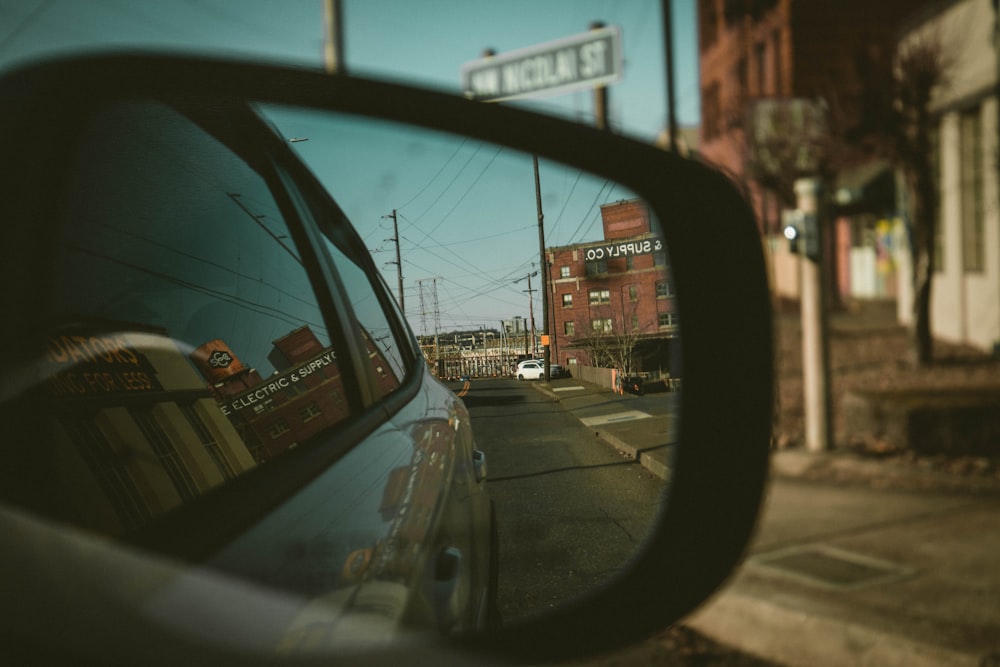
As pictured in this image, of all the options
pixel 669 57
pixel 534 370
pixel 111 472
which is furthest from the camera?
pixel 669 57

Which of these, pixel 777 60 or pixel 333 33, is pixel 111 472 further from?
pixel 777 60

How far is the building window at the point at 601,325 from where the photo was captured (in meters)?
1.40

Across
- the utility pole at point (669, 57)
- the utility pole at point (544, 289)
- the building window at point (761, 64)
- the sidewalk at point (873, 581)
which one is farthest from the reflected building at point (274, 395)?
the building window at point (761, 64)

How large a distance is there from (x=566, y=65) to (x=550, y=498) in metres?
11.4

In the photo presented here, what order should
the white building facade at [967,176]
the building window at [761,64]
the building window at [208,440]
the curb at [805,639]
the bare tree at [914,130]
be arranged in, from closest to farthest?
the building window at [208,440]
the curb at [805,639]
the bare tree at [914,130]
the white building facade at [967,176]
the building window at [761,64]

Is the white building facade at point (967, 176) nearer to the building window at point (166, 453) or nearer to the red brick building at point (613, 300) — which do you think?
the red brick building at point (613, 300)

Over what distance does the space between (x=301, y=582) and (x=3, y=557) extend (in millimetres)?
293

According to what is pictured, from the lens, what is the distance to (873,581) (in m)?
4.53

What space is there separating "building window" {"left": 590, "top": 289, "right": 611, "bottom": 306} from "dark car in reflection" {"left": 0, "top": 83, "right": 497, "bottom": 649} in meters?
0.27

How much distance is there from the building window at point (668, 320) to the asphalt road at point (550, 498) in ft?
0.79

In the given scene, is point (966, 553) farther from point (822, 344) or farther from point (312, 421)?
point (312, 421)

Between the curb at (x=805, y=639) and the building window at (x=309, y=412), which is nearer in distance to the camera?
the building window at (x=309, y=412)

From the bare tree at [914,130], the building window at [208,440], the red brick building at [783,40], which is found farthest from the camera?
the red brick building at [783,40]

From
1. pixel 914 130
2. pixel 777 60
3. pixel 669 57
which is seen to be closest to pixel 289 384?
pixel 914 130
